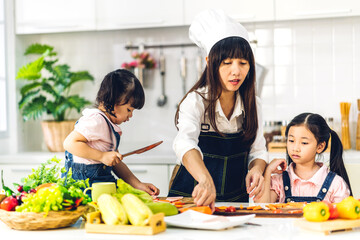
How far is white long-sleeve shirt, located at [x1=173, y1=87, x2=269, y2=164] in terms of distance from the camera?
173cm

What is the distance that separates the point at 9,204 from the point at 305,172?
4.29 ft

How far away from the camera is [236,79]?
1.76 meters

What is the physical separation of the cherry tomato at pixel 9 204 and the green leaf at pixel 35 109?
2176 millimetres

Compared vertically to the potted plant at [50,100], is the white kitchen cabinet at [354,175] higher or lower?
lower

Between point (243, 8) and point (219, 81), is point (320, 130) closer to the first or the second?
point (219, 81)

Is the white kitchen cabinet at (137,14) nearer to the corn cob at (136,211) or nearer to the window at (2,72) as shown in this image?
the window at (2,72)

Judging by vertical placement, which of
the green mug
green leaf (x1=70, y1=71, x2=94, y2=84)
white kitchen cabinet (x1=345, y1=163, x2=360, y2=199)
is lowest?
white kitchen cabinet (x1=345, y1=163, x2=360, y2=199)

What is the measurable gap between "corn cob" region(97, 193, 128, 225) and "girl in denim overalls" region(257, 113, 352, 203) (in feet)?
2.96

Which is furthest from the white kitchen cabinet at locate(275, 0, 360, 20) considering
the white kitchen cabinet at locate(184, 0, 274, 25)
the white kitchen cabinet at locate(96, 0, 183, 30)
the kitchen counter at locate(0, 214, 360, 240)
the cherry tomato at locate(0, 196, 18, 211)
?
→ the cherry tomato at locate(0, 196, 18, 211)

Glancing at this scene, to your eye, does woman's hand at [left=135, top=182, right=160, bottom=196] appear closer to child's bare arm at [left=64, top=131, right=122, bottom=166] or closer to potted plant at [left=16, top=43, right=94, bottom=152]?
child's bare arm at [left=64, top=131, right=122, bottom=166]

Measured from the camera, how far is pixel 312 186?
6.85 ft

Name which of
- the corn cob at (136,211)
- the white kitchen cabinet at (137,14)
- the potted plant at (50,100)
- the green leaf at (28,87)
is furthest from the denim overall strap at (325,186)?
the green leaf at (28,87)

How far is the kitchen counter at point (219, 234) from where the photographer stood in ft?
4.02

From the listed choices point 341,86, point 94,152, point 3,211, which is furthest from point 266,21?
point 3,211
